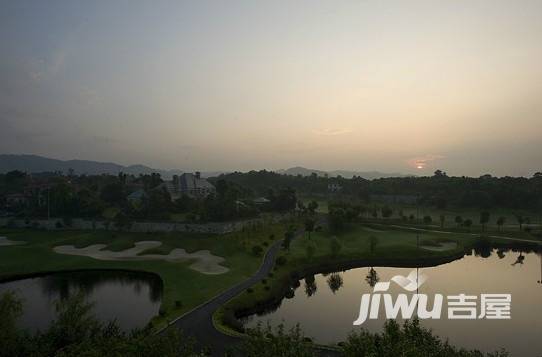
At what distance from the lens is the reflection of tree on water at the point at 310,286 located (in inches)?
2430

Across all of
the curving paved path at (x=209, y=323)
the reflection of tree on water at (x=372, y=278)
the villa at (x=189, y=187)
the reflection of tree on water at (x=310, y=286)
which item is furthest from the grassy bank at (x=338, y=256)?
the villa at (x=189, y=187)

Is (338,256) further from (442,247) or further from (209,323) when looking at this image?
(209,323)

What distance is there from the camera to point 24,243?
9188 centimetres

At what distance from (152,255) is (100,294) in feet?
67.7

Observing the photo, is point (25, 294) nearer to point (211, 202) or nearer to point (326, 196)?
point (211, 202)

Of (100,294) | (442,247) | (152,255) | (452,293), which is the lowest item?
(100,294)

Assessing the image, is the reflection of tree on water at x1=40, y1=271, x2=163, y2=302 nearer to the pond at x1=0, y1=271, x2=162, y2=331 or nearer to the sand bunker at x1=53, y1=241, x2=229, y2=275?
the pond at x1=0, y1=271, x2=162, y2=331

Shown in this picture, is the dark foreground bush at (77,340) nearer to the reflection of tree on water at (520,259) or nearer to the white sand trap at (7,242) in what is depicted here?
the white sand trap at (7,242)

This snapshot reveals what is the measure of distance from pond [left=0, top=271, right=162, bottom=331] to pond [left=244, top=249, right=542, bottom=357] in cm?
1504

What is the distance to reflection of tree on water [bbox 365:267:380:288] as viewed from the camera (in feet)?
218

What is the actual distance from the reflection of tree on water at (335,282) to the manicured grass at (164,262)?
43.9ft

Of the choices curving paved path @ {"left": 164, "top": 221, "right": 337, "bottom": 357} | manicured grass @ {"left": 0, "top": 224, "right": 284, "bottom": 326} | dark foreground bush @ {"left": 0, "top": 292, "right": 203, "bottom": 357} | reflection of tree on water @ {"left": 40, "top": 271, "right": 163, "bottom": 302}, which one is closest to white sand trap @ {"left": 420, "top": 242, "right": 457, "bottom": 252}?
manicured grass @ {"left": 0, "top": 224, "right": 284, "bottom": 326}

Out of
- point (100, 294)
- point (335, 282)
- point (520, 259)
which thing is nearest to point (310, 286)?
point (335, 282)

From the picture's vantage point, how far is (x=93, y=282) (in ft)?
210
